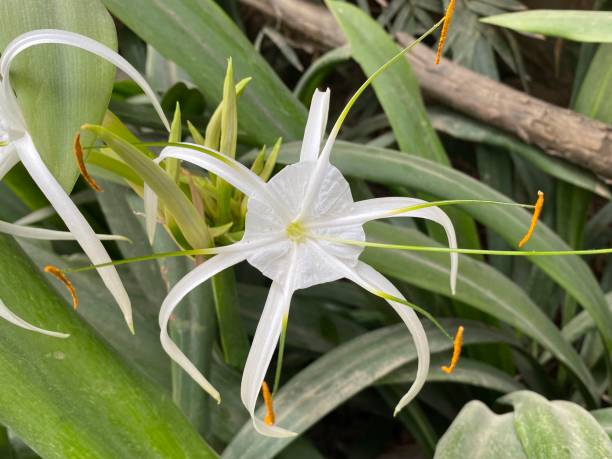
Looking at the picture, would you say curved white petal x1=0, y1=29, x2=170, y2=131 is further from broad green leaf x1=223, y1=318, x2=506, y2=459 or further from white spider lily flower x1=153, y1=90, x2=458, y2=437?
broad green leaf x1=223, y1=318, x2=506, y2=459

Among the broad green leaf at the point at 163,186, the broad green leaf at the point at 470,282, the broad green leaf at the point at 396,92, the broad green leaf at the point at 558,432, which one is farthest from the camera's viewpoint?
the broad green leaf at the point at 396,92

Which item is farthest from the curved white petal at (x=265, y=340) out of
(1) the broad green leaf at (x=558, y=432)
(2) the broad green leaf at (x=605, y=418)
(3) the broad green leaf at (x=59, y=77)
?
(2) the broad green leaf at (x=605, y=418)

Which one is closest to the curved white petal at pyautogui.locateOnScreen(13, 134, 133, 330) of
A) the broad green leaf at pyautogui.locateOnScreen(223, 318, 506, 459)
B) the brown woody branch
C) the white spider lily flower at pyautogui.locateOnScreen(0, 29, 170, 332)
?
the white spider lily flower at pyautogui.locateOnScreen(0, 29, 170, 332)

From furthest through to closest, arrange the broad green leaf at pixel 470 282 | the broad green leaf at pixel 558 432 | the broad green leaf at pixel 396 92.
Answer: the broad green leaf at pixel 396 92 → the broad green leaf at pixel 470 282 → the broad green leaf at pixel 558 432

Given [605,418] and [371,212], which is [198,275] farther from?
[605,418]

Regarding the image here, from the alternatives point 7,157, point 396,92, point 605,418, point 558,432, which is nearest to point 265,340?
point 7,157

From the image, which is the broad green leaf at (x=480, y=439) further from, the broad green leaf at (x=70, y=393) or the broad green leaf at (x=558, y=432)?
the broad green leaf at (x=70, y=393)
